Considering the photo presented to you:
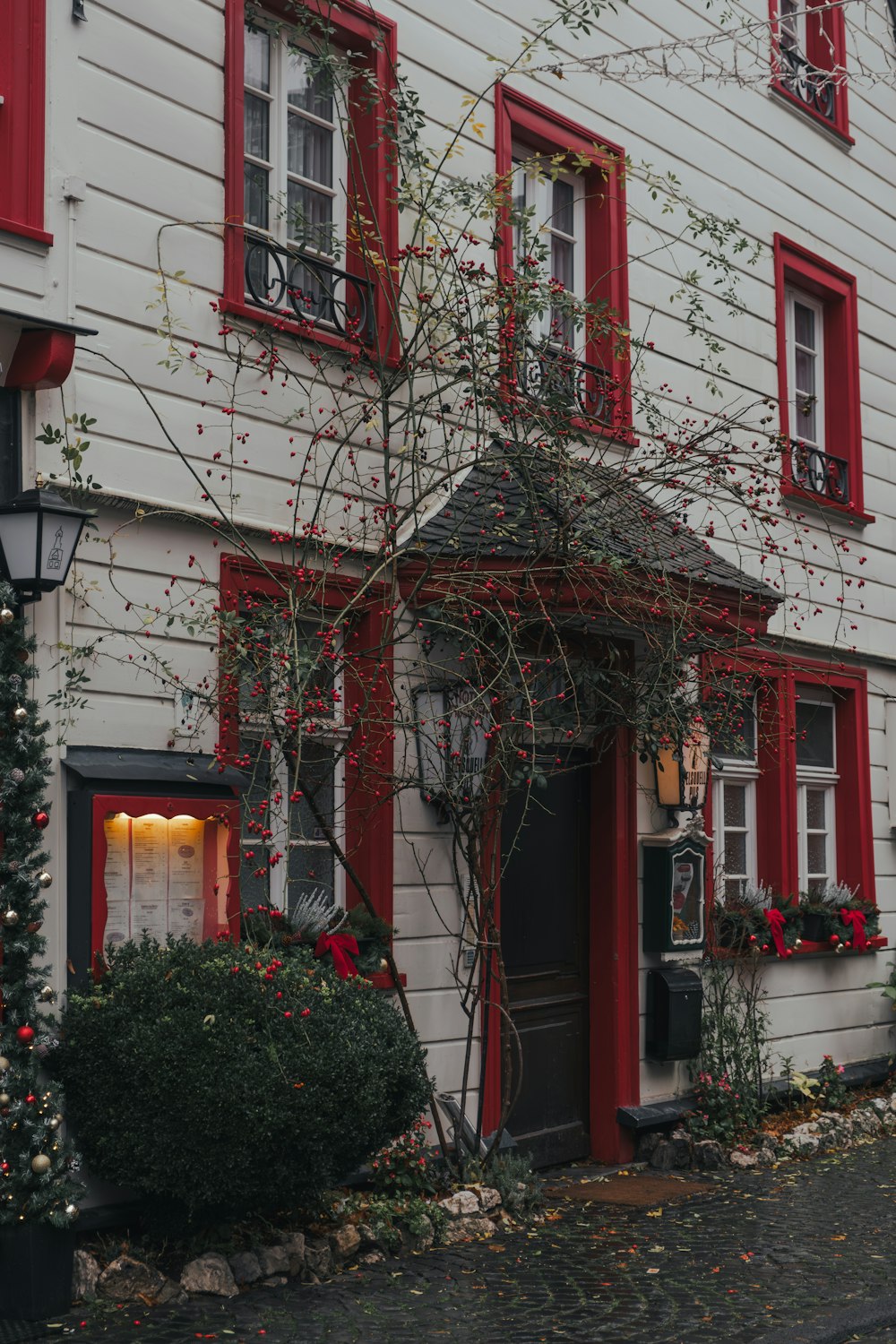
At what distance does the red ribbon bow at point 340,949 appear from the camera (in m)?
7.14

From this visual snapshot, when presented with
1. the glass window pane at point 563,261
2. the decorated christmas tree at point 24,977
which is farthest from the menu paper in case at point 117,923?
the glass window pane at point 563,261

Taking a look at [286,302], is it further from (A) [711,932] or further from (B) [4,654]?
(A) [711,932]

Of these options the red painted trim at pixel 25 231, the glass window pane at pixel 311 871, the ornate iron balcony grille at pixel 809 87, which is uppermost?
the ornate iron balcony grille at pixel 809 87

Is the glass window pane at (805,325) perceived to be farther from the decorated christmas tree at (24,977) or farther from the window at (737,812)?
the decorated christmas tree at (24,977)

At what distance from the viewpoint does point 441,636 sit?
802 centimetres

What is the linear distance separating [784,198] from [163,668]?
23.3 ft

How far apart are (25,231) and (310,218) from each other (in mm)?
2119

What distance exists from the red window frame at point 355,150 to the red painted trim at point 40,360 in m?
1.28

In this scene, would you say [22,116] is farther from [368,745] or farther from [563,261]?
[563,261]

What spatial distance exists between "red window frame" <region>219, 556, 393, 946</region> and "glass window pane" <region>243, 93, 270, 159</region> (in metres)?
2.03

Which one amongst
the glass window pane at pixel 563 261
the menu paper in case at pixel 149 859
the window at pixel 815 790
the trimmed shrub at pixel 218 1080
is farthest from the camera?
the window at pixel 815 790

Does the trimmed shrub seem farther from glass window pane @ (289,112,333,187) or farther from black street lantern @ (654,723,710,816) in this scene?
glass window pane @ (289,112,333,187)

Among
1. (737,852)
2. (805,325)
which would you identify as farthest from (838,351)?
(737,852)

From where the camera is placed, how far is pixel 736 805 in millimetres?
11016
